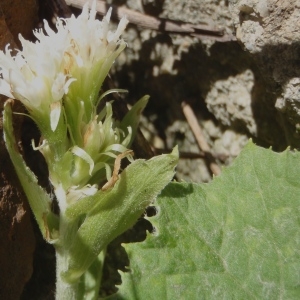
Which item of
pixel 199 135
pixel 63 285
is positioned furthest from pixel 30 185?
pixel 199 135

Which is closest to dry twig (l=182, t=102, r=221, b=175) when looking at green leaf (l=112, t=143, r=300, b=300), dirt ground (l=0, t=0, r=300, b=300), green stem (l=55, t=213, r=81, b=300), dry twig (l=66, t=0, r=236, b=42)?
dirt ground (l=0, t=0, r=300, b=300)

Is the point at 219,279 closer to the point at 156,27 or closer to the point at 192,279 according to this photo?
the point at 192,279

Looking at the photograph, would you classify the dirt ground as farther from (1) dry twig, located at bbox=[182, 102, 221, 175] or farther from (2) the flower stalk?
(2) the flower stalk

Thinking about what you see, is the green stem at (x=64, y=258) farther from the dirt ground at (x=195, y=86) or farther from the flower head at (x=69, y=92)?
the dirt ground at (x=195, y=86)

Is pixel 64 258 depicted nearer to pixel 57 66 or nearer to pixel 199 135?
pixel 57 66

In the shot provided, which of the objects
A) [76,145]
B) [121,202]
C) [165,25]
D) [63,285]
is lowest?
[63,285]

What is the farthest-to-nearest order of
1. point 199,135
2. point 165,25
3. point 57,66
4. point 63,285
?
point 199,135
point 165,25
point 63,285
point 57,66
